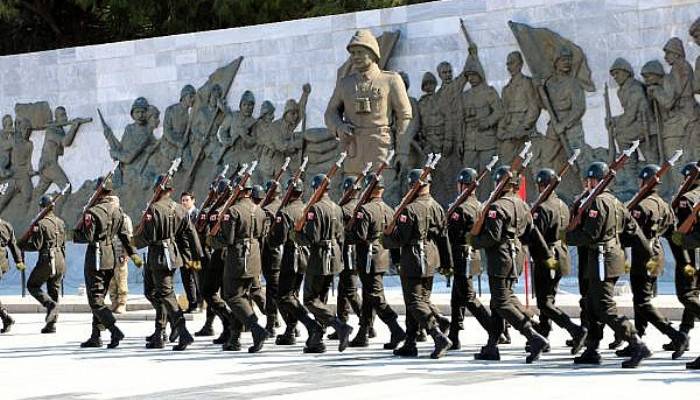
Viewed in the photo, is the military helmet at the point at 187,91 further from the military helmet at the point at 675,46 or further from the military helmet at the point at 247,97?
the military helmet at the point at 675,46

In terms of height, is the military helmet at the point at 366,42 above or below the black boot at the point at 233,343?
above

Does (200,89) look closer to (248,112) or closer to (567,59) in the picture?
(248,112)

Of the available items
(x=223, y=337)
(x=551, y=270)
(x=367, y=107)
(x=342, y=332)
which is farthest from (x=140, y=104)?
(x=551, y=270)

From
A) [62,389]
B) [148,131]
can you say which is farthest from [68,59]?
[62,389]

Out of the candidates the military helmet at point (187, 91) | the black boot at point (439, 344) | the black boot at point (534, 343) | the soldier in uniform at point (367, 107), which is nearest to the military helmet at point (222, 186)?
the soldier in uniform at point (367, 107)

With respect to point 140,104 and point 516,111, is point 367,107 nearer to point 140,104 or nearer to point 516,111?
point 516,111

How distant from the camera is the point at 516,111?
2153cm

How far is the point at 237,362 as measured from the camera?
14.0m

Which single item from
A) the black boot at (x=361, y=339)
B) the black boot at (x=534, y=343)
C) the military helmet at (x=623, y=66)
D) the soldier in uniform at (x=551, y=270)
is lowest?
the black boot at (x=361, y=339)

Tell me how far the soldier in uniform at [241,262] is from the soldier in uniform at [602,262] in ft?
11.6

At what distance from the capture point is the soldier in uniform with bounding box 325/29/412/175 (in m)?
21.4

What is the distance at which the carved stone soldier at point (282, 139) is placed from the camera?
23938mm

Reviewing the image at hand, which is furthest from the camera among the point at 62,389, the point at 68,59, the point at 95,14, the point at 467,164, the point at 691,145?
the point at 95,14

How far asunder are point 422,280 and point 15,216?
15777mm
